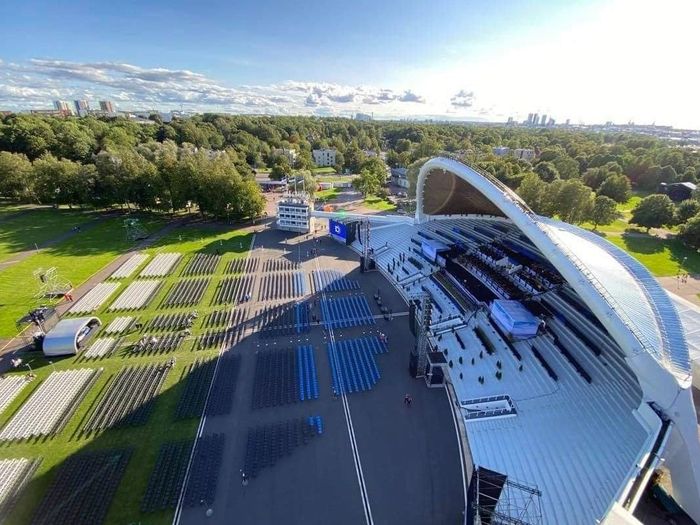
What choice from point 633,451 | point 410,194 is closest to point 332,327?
point 633,451

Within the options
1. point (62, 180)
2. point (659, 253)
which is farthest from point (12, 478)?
point (659, 253)

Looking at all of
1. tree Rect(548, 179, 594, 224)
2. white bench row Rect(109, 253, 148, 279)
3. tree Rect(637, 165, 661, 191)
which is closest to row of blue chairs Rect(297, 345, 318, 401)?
white bench row Rect(109, 253, 148, 279)

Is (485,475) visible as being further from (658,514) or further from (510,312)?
(510,312)

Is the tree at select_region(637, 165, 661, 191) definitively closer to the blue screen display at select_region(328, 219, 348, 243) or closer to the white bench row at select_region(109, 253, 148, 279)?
the blue screen display at select_region(328, 219, 348, 243)

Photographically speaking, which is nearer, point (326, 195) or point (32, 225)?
point (32, 225)

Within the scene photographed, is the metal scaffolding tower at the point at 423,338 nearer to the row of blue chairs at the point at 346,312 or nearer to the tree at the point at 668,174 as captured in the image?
the row of blue chairs at the point at 346,312

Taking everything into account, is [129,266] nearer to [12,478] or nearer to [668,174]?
[12,478]
